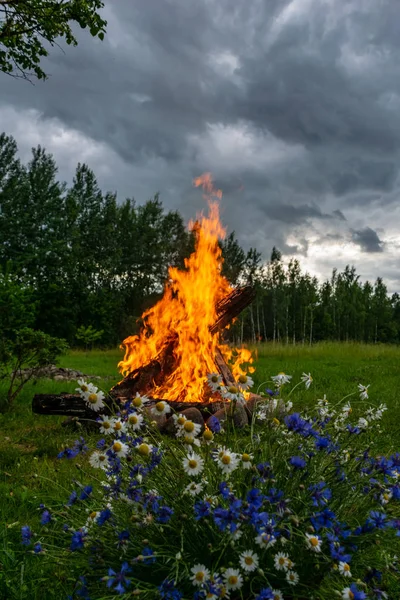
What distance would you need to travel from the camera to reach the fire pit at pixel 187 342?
25.5 feet

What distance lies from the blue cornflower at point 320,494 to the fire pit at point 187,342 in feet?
16.3

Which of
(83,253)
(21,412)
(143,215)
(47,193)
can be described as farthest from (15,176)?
(21,412)

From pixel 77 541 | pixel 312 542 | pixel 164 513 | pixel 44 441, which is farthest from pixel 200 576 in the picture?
pixel 44 441

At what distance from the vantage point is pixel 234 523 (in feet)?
6.24

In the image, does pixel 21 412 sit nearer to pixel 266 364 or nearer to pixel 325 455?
pixel 325 455

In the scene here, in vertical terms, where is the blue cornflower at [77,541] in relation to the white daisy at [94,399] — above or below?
below

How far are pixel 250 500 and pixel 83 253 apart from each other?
4284 cm

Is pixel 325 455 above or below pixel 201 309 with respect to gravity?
below

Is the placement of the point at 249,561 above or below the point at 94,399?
below

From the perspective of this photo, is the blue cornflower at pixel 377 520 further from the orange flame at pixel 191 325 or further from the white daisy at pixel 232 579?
the orange flame at pixel 191 325

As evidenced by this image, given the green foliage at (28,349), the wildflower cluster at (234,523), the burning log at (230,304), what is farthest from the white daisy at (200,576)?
the green foliage at (28,349)

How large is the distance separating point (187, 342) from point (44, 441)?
8.85 feet

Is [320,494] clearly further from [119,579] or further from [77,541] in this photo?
[77,541]

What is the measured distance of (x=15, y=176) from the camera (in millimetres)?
41562
